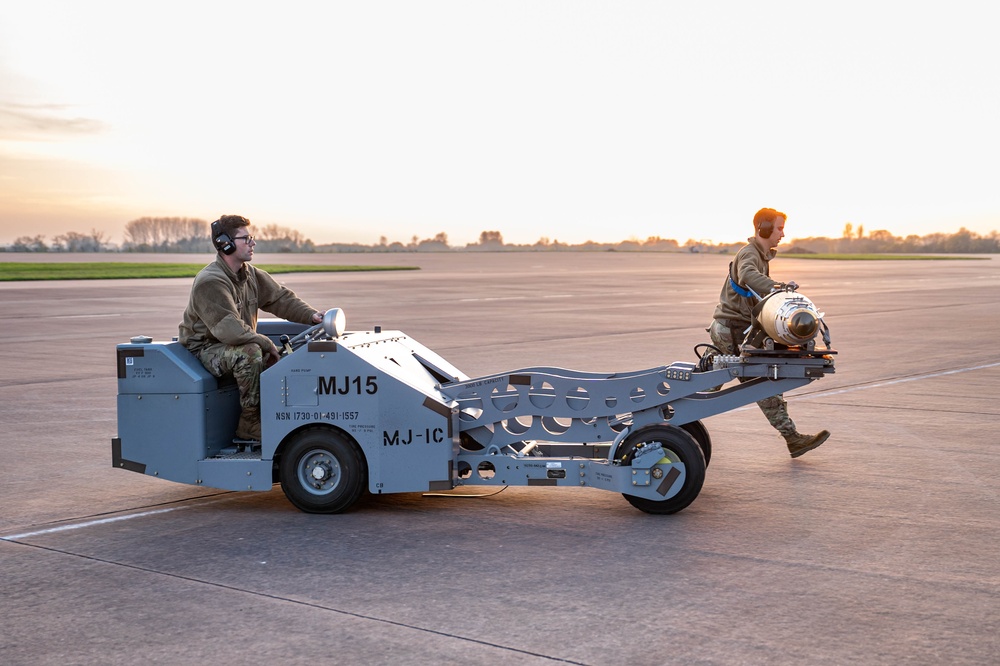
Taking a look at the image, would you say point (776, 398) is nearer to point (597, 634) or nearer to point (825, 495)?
point (825, 495)

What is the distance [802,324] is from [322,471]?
10.2 ft

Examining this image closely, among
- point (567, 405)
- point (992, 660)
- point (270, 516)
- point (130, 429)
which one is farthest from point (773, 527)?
point (130, 429)


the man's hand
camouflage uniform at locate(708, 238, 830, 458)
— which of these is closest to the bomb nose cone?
camouflage uniform at locate(708, 238, 830, 458)

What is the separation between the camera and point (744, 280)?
8.32m

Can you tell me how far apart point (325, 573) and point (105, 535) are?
1629mm

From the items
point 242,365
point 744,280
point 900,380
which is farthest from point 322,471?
point 900,380

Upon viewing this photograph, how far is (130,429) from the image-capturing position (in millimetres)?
7051

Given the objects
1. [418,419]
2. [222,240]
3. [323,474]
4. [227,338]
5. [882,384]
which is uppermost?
[222,240]

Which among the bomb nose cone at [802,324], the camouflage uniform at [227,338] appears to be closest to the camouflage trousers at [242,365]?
the camouflage uniform at [227,338]

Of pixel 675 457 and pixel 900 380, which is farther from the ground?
pixel 675 457

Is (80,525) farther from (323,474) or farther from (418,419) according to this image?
(418,419)

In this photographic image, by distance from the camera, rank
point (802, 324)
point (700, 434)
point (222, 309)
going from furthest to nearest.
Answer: point (700, 434) < point (222, 309) < point (802, 324)

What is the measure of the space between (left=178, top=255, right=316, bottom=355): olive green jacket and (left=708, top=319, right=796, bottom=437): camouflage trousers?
11.7 ft

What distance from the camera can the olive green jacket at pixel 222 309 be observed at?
707 centimetres
